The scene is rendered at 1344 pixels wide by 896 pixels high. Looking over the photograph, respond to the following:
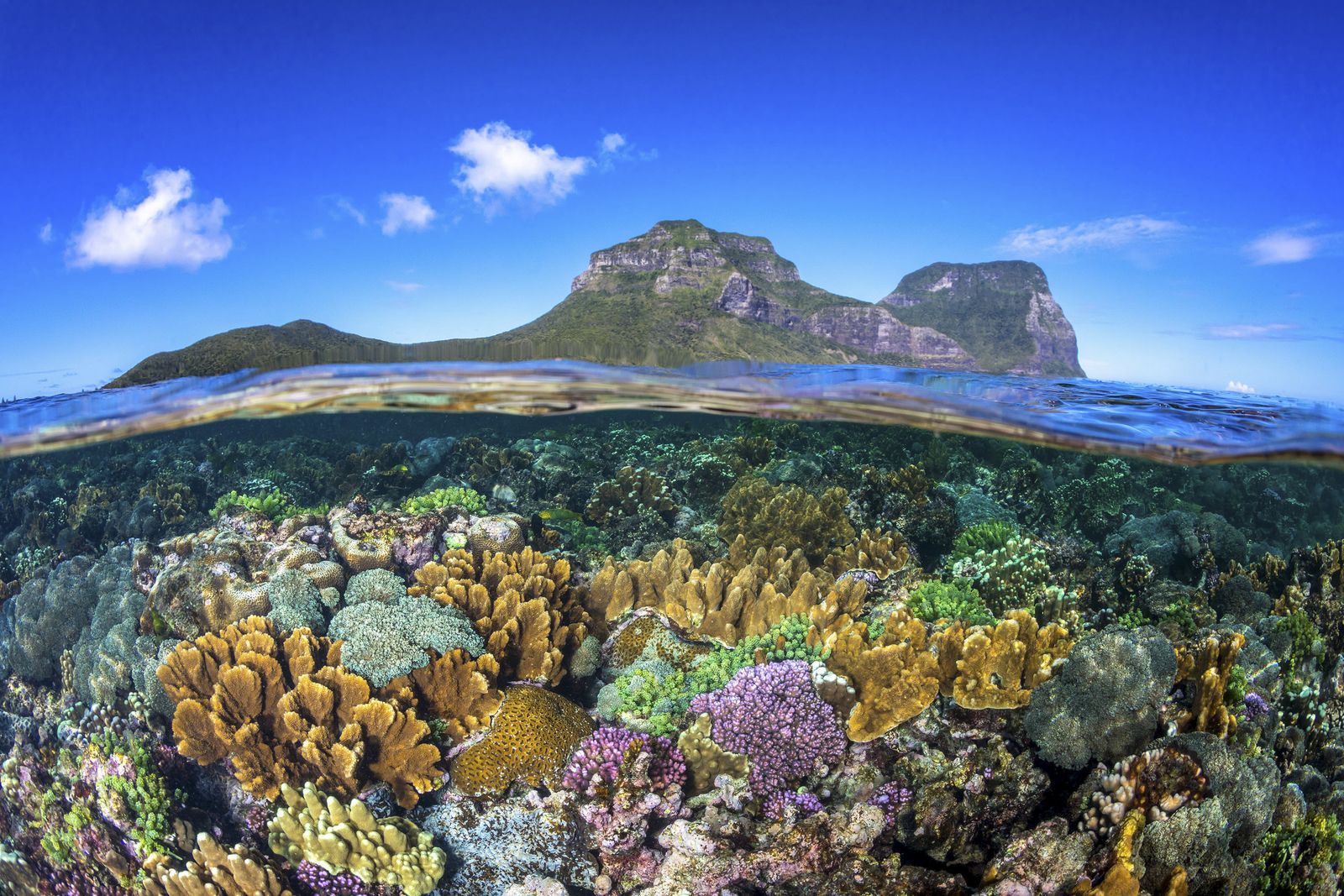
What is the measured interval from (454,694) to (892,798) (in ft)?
11.8

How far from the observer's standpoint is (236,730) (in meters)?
4.43

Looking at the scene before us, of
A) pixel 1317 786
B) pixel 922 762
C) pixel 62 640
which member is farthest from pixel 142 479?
pixel 1317 786

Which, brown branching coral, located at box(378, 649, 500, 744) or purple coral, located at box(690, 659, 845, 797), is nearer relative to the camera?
purple coral, located at box(690, 659, 845, 797)

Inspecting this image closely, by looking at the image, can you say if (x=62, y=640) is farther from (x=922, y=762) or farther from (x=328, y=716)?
(x=922, y=762)

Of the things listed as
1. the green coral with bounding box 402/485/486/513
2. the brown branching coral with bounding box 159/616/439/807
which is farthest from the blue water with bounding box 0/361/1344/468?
the brown branching coral with bounding box 159/616/439/807

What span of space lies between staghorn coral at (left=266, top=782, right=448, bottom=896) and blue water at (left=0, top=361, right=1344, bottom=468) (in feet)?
17.6

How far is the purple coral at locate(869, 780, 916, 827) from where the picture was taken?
4.19 metres

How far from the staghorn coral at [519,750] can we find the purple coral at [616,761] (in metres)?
0.19

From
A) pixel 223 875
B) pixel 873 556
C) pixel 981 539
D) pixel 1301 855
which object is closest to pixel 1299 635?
pixel 1301 855

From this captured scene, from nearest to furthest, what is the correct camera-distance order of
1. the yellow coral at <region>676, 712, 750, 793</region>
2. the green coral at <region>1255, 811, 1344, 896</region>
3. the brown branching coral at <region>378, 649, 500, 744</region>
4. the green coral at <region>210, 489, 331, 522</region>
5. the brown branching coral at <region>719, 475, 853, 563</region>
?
the yellow coral at <region>676, 712, 750, 793</region> → the green coral at <region>1255, 811, 1344, 896</region> → the brown branching coral at <region>378, 649, 500, 744</region> → the brown branching coral at <region>719, 475, 853, 563</region> → the green coral at <region>210, 489, 331, 522</region>

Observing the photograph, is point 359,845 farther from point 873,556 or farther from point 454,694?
point 873,556

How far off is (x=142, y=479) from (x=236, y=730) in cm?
606

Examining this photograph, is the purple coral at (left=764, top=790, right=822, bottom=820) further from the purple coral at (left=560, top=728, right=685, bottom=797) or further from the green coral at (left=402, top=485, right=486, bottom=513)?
the green coral at (left=402, top=485, right=486, bottom=513)

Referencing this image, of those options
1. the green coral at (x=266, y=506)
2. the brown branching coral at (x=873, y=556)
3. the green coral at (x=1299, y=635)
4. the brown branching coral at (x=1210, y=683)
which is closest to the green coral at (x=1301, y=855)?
the brown branching coral at (x=1210, y=683)
